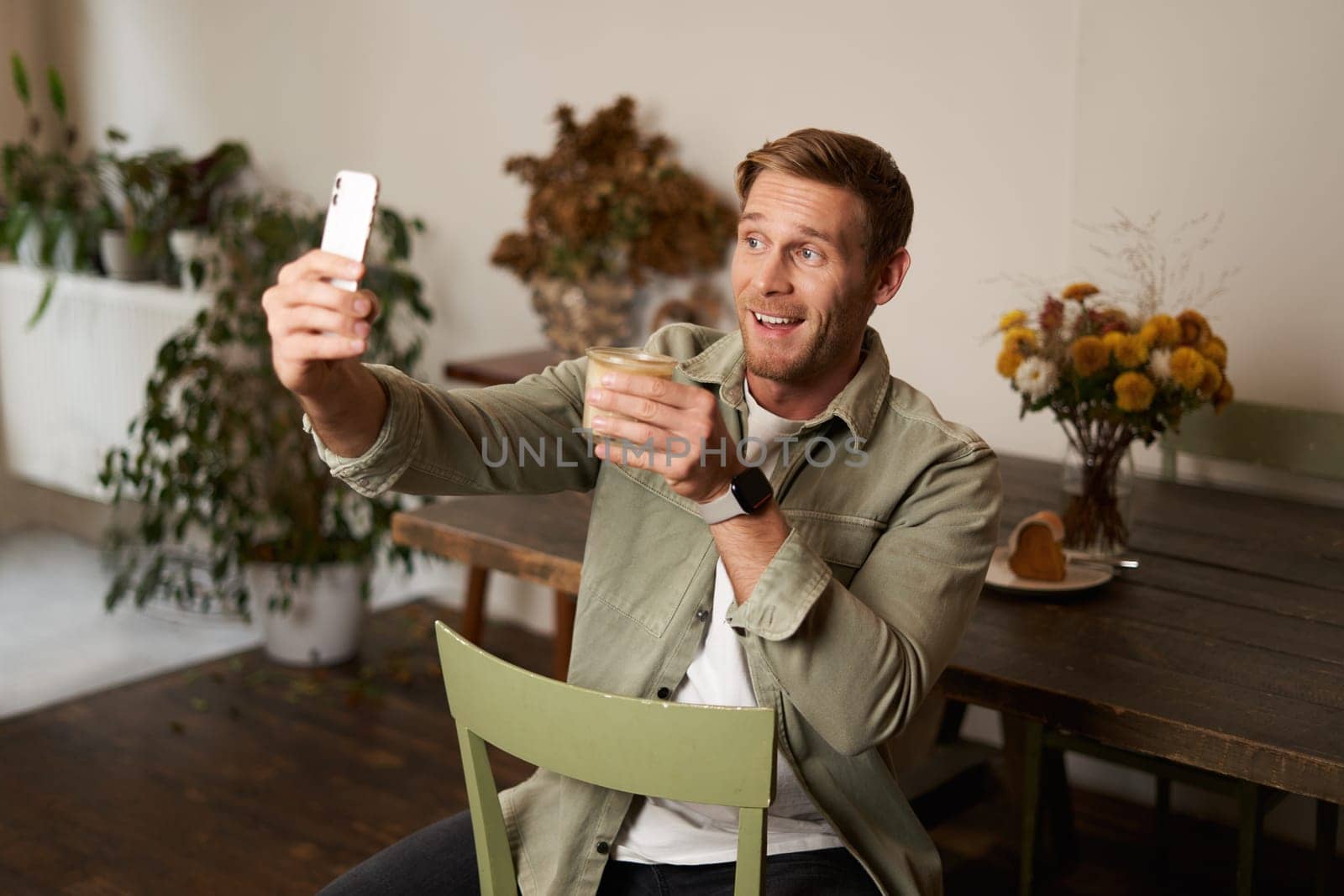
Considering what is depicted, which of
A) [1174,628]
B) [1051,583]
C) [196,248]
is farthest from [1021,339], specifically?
[196,248]

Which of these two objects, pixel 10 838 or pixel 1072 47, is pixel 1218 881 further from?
pixel 10 838

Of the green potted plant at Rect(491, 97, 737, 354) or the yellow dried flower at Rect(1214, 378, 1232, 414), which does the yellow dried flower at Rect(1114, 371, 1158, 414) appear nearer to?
the yellow dried flower at Rect(1214, 378, 1232, 414)

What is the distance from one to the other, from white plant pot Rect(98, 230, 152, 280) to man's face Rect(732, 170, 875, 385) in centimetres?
338

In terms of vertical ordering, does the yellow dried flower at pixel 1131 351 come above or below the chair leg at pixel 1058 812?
above

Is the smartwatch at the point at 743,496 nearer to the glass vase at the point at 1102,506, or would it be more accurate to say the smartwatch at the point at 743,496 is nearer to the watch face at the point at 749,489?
the watch face at the point at 749,489

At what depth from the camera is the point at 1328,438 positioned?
244 centimetres

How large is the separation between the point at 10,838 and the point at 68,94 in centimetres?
305

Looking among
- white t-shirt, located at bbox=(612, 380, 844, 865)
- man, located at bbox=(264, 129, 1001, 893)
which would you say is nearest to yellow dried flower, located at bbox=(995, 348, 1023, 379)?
man, located at bbox=(264, 129, 1001, 893)

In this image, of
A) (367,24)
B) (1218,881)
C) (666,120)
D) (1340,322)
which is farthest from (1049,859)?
(367,24)

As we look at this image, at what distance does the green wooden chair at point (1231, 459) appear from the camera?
2109mm

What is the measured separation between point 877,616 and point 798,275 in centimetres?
38

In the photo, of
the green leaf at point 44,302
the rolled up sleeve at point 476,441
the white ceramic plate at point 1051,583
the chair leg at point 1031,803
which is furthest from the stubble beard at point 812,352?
the green leaf at point 44,302

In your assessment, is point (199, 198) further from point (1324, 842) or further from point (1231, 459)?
point (1324, 842)

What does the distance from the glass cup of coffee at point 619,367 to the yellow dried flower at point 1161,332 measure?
41.9 inches
